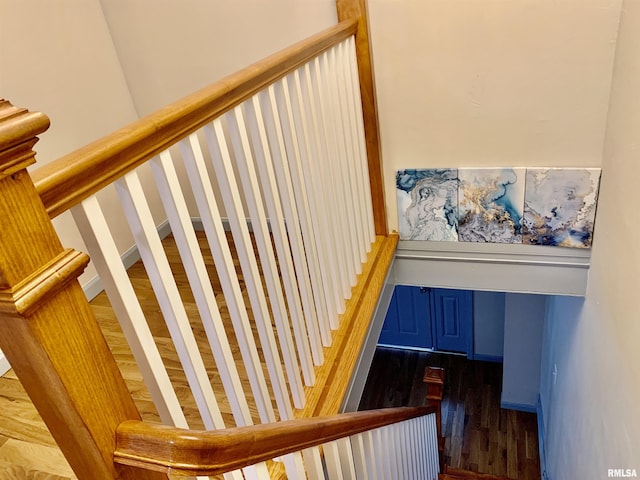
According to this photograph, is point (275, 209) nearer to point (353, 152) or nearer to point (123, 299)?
point (123, 299)

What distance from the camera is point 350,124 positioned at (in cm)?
210

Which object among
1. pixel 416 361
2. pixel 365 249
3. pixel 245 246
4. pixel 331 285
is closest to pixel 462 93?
pixel 365 249

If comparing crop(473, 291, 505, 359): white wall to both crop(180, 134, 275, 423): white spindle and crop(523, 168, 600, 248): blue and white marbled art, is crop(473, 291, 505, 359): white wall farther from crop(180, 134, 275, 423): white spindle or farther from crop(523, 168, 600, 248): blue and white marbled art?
crop(180, 134, 275, 423): white spindle

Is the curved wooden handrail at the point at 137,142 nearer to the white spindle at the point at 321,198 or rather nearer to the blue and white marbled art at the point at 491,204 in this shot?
the white spindle at the point at 321,198

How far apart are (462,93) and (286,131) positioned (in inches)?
41.1

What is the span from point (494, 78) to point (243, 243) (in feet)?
4.70

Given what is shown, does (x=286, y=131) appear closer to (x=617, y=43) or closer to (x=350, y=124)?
(x=350, y=124)

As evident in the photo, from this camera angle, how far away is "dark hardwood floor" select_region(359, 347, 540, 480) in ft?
15.9

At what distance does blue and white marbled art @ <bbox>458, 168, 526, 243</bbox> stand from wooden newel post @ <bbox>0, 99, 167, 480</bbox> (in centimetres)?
195

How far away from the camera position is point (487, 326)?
6.01 m

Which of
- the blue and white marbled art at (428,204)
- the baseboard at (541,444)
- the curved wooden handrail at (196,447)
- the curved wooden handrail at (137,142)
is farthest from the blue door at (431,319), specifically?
the curved wooden handrail at (196,447)

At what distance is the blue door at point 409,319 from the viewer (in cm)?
626

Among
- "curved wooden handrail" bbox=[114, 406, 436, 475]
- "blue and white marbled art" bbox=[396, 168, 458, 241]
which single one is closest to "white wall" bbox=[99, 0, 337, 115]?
"blue and white marbled art" bbox=[396, 168, 458, 241]

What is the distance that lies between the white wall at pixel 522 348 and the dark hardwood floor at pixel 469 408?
20 centimetres
